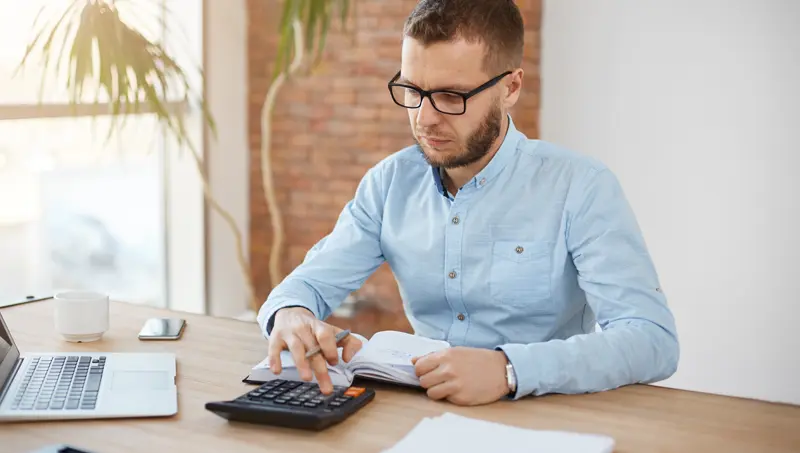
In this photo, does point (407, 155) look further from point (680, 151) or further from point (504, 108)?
point (680, 151)

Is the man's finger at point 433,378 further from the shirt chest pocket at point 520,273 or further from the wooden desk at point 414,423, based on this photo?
the shirt chest pocket at point 520,273

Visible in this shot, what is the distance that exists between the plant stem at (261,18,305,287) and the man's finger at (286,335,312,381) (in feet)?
7.94

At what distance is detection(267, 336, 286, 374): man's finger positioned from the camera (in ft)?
4.94

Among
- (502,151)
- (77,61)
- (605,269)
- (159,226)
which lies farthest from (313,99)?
(605,269)

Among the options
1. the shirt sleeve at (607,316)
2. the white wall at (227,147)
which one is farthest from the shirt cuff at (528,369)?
the white wall at (227,147)

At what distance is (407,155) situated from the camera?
6.73ft

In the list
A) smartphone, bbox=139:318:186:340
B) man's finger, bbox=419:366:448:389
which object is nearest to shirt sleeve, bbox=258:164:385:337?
smartphone, bbox=139:318:186:340

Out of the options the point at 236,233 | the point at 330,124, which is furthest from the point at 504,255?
the point at 330,124

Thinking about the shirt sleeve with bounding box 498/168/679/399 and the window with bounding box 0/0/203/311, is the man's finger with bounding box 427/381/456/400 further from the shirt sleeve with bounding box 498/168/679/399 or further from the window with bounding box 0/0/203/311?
the window with bounding box 0/0/203/311

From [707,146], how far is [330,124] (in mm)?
1668

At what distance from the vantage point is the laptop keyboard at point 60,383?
141 centimetres

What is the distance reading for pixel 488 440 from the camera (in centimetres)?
125

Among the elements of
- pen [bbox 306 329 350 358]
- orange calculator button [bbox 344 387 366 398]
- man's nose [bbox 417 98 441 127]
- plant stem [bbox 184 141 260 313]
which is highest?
man's nose [bbox 417 98 441 127]

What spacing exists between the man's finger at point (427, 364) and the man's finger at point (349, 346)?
0.13m
